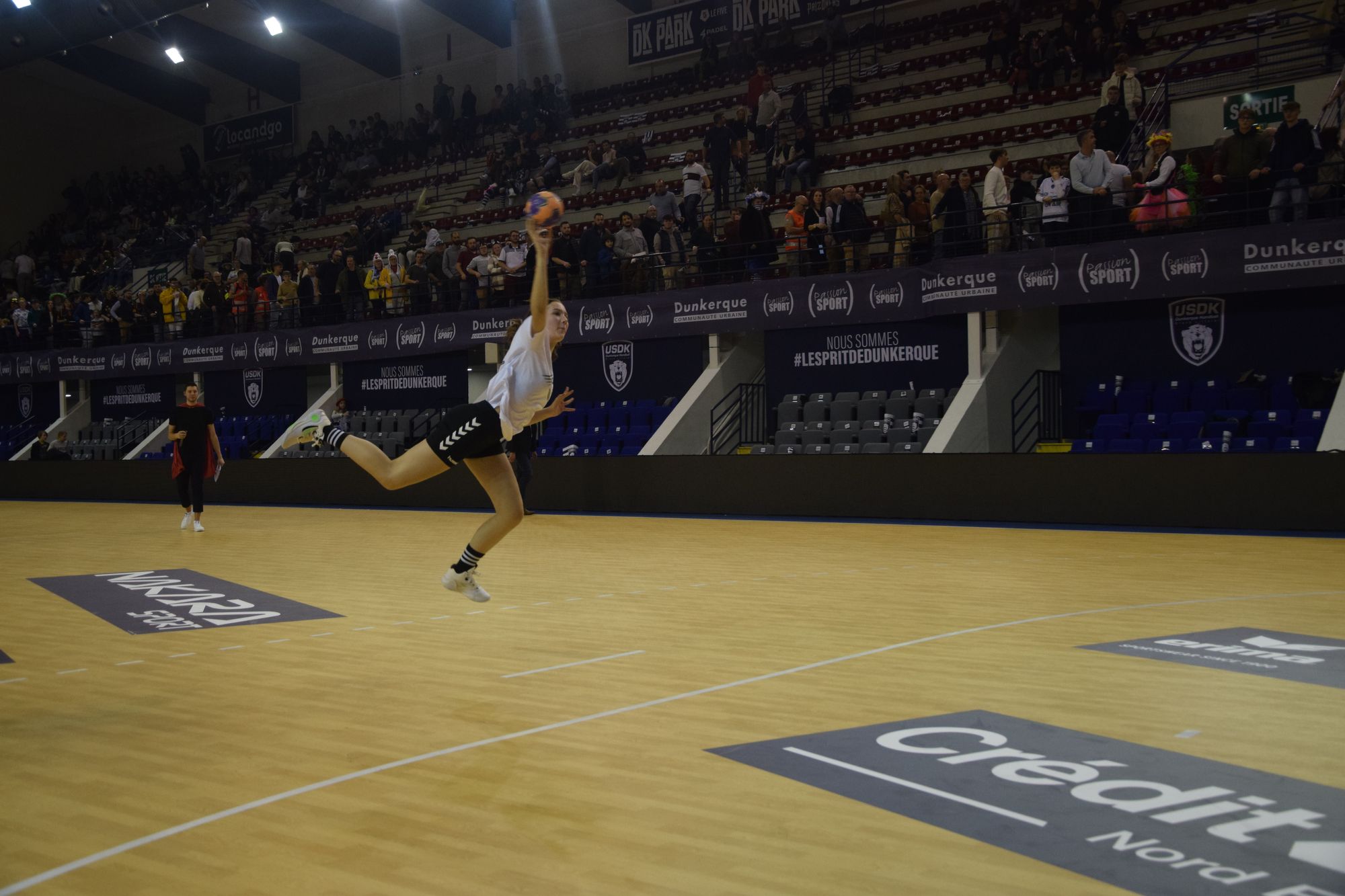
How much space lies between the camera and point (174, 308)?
30.7 metres

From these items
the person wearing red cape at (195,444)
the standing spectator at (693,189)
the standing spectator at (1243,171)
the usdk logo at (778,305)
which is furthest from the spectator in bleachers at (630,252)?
the standing spectator at (1243,171)

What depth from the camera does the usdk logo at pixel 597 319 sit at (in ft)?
73.7

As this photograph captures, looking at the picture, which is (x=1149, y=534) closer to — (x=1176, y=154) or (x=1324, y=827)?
(x=1176, y=154)

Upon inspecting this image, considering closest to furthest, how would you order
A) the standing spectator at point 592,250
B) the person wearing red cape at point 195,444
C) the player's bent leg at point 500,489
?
the player's bent leg at point 500,489
the person wearing red cape at point 195,444
the standing spectator at point 592,250

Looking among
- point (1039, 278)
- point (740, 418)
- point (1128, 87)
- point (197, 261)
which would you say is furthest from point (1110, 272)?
point (197, 261)

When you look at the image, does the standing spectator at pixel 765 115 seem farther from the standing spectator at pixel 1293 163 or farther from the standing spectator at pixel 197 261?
the standing spectator at pixel 197 261

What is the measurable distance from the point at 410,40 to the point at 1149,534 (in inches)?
1192

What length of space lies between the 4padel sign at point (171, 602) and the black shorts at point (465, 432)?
6.35ft

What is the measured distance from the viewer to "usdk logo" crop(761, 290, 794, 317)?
2020 centimetres

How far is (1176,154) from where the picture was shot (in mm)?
18891

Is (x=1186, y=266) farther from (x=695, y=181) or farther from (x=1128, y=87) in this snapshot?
(x=695, y=181)

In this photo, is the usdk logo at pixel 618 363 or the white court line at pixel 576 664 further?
the usdk logo at pixel 618 363

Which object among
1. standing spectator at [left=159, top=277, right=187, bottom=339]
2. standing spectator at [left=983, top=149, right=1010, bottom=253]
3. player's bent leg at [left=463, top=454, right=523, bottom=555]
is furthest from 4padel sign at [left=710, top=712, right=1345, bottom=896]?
standing spectator at [left=159, top=277, right=187, bottom=339]

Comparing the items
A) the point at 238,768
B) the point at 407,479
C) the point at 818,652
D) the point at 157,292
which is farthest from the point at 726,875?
the point at 157,292
